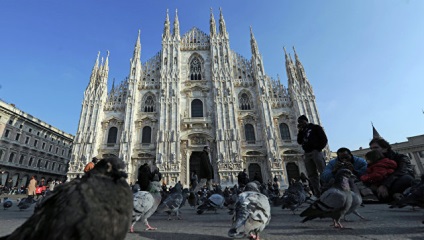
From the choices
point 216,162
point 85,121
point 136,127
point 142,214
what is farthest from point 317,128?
point 85,121

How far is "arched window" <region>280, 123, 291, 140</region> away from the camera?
19275 millimetres

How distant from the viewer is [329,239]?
2064 mm

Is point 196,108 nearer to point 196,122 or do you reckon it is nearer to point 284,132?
point 196,122

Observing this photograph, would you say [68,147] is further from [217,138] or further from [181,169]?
[217,138]

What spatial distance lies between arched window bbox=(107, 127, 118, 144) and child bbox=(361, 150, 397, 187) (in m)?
19.5

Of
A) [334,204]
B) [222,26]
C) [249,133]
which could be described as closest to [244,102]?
[249,133]

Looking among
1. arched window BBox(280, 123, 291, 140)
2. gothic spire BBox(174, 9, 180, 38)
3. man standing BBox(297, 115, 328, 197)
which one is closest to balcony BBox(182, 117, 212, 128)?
arched window BBox(280, 123, 291, 140)

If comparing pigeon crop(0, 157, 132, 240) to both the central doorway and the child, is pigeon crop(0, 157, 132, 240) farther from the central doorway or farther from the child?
the central doorway

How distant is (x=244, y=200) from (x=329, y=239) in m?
0.93

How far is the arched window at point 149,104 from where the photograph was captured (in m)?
20.7

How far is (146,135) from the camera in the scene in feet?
63.8

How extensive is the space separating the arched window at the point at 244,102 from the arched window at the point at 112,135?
12704 mm

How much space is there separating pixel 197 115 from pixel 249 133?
555 cm

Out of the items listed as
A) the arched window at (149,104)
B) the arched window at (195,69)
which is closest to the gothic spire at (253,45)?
the arched window at (195,69)
